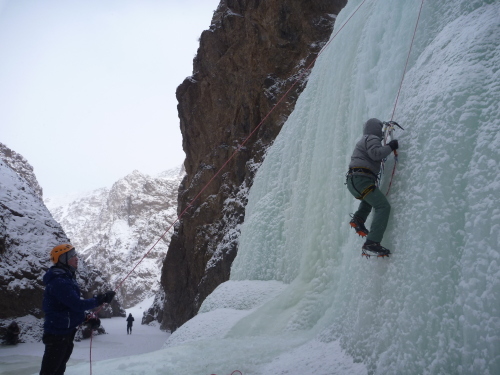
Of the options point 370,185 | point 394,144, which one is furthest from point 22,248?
point 394,144

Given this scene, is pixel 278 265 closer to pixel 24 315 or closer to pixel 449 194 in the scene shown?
pixel 449 194

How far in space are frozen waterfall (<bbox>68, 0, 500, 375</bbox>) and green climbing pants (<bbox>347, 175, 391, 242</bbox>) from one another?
0.12m

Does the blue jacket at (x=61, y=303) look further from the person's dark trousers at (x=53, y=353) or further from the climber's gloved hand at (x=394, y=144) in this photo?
the climber's gloved hand at (x=394, y=144)

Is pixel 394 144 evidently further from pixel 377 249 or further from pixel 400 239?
pixel 377 249

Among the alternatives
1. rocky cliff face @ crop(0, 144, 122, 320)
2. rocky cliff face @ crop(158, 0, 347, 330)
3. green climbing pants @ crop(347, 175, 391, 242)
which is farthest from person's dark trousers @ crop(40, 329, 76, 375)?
rocky cliff face @ crop(158, 0, 347, 330)

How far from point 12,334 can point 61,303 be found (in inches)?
443

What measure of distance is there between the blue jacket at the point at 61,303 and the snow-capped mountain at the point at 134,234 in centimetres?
6188

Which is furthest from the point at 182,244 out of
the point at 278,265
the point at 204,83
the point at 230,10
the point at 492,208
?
the point at 492,208

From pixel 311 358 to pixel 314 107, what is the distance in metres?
4.86

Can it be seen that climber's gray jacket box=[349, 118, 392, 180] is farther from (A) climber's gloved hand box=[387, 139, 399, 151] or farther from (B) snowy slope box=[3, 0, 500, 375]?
(B) snowy slope box=[3, 0, 500, 375]

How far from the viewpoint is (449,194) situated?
9.13ft

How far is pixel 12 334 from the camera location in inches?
485

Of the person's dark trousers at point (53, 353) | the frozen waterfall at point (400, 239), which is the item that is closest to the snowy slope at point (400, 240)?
the frozen waterfall at point (400, 239)

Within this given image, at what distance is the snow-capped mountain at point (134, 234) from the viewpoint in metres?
68.9
